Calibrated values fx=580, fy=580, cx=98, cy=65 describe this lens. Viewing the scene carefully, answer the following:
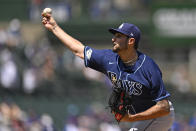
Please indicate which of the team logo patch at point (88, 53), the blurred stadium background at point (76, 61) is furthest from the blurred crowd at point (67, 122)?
the team logo patch at point (88, 53)

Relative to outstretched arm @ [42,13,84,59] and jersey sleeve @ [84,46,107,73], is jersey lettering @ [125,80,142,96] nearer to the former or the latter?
jersey sleeve @ [84,46,107,73]

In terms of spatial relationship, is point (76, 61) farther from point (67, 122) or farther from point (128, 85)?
point (128, 85)

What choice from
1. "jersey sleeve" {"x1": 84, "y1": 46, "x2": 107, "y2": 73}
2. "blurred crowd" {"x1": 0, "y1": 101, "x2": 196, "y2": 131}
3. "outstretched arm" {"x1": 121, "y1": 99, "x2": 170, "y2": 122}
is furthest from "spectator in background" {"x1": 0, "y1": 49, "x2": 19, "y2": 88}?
"outstretched arm" {"x1": 121, "y1": 99, "x2": 170, "y2": 122}

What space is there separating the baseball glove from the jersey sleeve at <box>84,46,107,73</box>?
0.33 meters

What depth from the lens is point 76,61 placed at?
1611 cm

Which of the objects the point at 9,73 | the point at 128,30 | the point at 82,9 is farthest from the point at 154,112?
the point at 82,9

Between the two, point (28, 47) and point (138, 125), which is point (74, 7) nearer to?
point (28, 47)

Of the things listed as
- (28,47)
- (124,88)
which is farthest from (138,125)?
(28,47)

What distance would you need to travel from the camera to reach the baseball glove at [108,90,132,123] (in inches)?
231

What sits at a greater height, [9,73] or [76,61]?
[9,73]

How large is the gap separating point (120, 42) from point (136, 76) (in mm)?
377

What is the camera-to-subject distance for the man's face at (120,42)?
5.77 metres

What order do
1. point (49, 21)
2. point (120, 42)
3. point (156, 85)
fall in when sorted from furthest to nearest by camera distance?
point (49, 21) < point (120, 42) < point (156, 85)

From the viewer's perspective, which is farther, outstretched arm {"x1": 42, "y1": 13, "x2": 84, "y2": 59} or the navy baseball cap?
outstretched arm {"x1": 42, "y1": 13, "x2": 84, "y2": 59}
